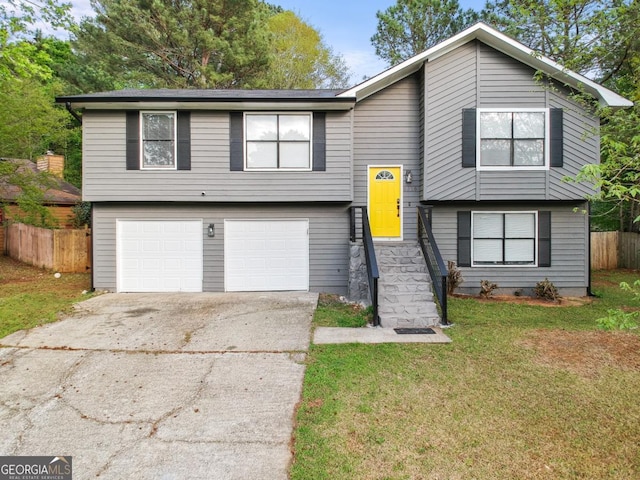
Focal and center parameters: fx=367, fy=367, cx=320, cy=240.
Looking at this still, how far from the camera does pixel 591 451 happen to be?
291 centimetres

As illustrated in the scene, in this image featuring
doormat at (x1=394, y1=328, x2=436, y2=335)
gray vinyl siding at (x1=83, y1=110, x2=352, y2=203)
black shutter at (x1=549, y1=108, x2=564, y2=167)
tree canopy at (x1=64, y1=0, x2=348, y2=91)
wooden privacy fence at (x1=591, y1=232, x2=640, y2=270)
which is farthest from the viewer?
tree canopy at (x1=64, y1=0, x2=348, y2=91)

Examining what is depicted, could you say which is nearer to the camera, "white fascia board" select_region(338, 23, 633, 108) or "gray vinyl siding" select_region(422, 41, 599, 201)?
"white fascia board" select_region(338, 23, 633, 108)

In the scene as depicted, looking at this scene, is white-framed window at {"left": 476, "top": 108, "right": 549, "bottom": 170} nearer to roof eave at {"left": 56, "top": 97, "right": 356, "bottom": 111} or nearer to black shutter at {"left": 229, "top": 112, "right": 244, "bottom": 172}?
roof eave at {"left": 56, "top": 97, "right": 356, "bottom": 111}

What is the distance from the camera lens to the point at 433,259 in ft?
26.3

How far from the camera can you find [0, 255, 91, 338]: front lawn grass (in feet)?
21.3

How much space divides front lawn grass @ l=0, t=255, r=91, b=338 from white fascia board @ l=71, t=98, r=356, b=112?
172 inches

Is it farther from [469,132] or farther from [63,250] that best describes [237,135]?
[63,250]

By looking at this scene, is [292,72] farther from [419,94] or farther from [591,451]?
[591,451]

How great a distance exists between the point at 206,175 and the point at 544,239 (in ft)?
27.7

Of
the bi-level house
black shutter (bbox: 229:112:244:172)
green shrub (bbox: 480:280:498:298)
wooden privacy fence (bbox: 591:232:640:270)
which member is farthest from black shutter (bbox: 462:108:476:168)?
wooden privacy fence (bbox: 591:232:640:270)

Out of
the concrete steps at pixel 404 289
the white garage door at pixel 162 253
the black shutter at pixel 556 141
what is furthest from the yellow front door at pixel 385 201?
the white garage door at pixel 162 253

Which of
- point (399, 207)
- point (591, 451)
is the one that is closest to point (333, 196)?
point (399, 207)

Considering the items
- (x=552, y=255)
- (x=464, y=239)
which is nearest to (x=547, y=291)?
(x=552, y=255)

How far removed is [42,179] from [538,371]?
1327 cm
